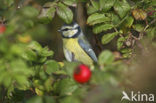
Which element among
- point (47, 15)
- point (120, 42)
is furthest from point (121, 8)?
point (47, 15)

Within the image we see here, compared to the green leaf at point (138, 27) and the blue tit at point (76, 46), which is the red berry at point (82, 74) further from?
the blue tit at point (76, 46)

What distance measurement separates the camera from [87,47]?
267 cm

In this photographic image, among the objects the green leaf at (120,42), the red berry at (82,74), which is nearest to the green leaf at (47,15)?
the green leaf at (120,42)

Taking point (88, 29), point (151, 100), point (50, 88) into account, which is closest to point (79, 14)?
point (88, 29)

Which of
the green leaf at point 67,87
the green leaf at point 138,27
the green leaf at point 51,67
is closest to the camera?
the green leaf at point 67,87

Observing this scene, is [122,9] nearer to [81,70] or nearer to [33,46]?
[33,46]

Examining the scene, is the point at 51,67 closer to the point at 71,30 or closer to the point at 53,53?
the point at 53,53

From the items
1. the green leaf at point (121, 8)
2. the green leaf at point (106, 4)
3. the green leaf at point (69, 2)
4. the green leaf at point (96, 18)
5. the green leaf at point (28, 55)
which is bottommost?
the green leaf at point (28, 55)

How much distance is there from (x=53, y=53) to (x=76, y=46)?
2.14 ft

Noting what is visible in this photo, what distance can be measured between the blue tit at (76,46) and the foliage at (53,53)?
1.14ft

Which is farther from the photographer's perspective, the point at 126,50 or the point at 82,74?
the point at 126,50

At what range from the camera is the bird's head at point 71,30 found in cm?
269

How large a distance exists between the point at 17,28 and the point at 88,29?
5.44 ft

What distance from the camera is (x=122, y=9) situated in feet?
7.01
